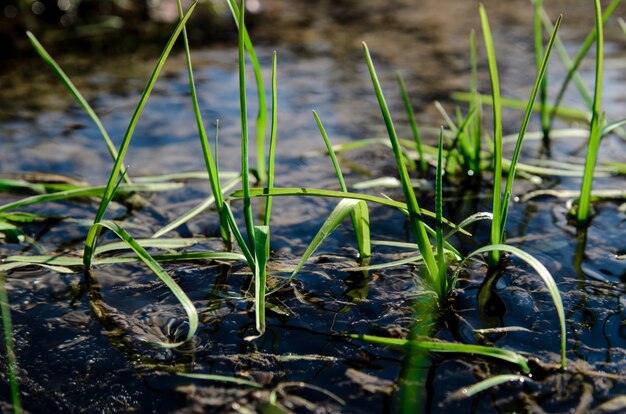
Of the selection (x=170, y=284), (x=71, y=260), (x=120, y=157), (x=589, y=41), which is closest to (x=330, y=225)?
(x=170, y=284)

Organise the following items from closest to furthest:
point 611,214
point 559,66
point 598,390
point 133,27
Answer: point 598,390 → point 611,214 → point 559,66 → point 133,27

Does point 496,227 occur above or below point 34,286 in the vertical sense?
above

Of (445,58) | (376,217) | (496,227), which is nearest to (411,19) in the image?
(445,58)

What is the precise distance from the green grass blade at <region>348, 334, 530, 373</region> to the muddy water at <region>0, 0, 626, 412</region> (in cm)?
2

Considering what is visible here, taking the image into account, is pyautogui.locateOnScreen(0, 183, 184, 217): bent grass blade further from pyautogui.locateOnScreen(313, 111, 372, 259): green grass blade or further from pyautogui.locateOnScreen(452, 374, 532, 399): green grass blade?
pyautogui.locateOnScreen(452, 374, 532, 399): green grass blade

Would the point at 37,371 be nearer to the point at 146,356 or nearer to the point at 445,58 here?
the point at 146,356

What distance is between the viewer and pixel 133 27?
3.52 metres

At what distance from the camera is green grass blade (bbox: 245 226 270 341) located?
1.00m

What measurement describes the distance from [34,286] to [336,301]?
0.57m

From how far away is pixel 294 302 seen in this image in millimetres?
1152

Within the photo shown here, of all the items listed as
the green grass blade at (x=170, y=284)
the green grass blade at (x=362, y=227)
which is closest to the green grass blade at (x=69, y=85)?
the green grass blade at (x=170, y=284)

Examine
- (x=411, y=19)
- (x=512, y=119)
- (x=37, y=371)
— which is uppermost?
(x=411, y=19)

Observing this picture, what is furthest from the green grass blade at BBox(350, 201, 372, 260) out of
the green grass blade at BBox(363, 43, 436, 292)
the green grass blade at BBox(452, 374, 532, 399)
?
the green grass blade at BBox(452, 374, 532, 399)

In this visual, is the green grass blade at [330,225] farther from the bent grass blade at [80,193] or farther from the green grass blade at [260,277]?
the bent grass blade at [80,193]
